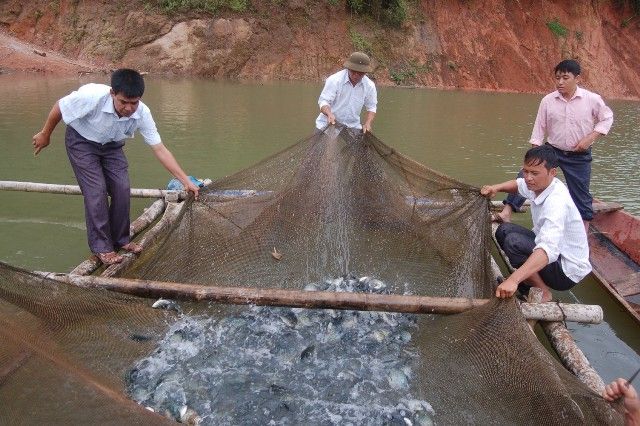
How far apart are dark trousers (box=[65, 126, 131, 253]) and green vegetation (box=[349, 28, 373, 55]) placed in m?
17.9

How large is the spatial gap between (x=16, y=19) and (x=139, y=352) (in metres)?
20.8

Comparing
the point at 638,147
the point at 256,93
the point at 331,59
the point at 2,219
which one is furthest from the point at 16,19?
the point at 638,147

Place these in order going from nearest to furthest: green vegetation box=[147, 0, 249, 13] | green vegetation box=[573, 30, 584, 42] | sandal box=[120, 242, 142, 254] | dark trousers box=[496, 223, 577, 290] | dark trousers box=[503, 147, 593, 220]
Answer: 1. dark trousers box=[496, 223, 577, 290]
2. sandal box=[120, 242, 142, 254]
3. dark trousers box=[503, 147, 593, 220]
4. green vegetation box=[147, 0, 249, 13]
5. green vegetation box=[573, 30, 584, 42]

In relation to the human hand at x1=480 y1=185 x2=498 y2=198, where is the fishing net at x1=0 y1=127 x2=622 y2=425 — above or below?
below

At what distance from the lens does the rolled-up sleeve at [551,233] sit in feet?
9.30

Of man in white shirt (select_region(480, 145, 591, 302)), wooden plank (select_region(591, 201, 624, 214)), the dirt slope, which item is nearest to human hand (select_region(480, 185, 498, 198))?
man in white shirt (select_region(480, 145, 591, 302))

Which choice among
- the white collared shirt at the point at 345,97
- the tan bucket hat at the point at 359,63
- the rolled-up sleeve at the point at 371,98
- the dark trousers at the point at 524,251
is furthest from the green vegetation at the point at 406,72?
the dark trousers at the point at 524,251

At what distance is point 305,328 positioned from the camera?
10.7ft

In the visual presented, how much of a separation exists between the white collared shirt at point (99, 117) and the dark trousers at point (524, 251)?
2.68 m

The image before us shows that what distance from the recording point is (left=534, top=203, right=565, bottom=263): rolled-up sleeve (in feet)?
9.30

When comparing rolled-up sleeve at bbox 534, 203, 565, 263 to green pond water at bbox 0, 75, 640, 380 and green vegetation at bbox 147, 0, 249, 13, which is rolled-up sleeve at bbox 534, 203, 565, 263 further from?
green vegetation at bbox 147, 0, 249, 13

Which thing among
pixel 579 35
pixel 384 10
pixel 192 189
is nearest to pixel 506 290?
pixel 192 189

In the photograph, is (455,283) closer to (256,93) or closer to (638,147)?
(638,147)

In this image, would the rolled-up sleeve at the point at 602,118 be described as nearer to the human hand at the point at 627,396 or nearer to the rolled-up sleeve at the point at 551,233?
the rolled-up sleeve at the point at 551,233
